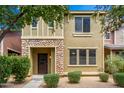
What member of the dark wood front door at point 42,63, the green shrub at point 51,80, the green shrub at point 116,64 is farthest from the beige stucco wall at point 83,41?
the green shrub at point 51,80

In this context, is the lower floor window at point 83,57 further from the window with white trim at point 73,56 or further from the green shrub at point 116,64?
the green shrub at point 116,64

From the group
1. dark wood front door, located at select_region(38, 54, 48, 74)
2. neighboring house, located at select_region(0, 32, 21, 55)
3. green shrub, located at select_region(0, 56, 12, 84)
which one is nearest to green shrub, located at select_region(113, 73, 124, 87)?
green shrub, located at select_region(0, 56, 12, 84)

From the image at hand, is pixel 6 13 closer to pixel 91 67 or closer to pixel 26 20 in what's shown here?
pixel 26 20

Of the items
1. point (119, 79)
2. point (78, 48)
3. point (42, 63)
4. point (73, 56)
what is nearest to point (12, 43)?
point (42, 63)

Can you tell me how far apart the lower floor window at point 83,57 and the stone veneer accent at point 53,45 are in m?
1.02

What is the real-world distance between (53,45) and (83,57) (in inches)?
101

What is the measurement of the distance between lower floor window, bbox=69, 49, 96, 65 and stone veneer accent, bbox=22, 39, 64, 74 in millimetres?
1022

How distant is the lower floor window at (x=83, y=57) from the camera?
18617mm

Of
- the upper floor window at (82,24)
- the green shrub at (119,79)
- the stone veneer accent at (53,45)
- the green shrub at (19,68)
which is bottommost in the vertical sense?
the green shrub at (119,79)

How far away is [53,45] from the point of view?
58.6 feet
